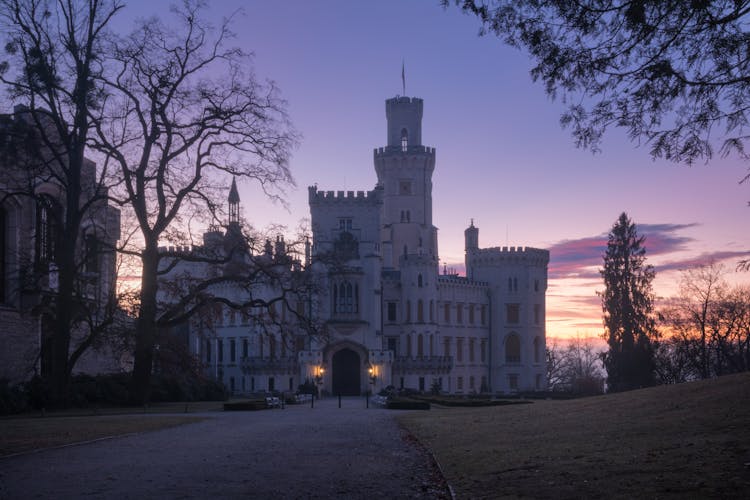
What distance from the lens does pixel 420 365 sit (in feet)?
258

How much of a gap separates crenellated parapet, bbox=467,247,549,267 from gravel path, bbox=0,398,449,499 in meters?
69.6

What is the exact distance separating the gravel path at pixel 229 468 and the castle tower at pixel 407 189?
67254mm

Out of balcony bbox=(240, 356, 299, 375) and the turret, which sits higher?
the turret

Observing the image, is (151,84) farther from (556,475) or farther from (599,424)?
(556,475)

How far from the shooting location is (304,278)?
36.8 metres

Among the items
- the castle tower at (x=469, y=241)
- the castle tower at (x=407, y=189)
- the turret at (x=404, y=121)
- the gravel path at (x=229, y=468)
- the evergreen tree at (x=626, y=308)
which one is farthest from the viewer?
the castle tower at (x=469, y=241)

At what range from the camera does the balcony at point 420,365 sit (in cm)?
7800

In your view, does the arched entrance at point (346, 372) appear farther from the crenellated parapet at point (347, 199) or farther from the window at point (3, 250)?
the window at point (3, 250)

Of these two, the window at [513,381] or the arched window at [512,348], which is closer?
the window at [513,381]

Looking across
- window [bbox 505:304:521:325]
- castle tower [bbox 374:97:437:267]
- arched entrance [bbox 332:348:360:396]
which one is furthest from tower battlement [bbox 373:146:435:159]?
arched entrance [bbox 332:348:360:396]

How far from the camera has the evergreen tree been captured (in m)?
63.1

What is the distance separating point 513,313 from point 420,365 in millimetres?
17092

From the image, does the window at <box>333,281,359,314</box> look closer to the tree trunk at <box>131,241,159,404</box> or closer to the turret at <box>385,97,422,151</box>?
the turret at <box>385,97,422,151</box>

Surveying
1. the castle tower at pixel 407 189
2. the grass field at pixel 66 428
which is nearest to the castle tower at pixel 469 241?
the castle tower at pixel 407 189
